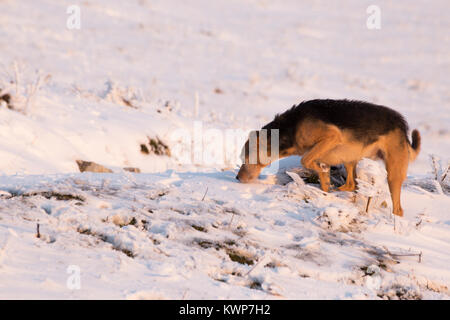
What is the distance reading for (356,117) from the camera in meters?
5.21

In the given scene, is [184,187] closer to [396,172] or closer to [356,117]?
[356,117]

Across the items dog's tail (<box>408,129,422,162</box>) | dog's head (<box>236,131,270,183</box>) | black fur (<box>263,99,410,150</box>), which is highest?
black fur (<box>263,99,410,150</box>)

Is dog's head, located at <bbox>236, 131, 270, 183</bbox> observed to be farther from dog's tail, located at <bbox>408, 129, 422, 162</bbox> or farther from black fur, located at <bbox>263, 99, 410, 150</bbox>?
dog's tail, located at <bbox>408, 129, 422, 162</bbox>

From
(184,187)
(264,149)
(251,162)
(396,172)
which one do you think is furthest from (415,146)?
(184,187)

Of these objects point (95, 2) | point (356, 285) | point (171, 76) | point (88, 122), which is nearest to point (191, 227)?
point (356, 285)

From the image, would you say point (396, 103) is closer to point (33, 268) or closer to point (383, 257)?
point (383, 257)

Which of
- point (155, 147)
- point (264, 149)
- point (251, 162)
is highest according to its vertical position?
point (264, 149)

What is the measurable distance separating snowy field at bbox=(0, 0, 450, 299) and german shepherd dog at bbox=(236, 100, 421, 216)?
0.29 meters

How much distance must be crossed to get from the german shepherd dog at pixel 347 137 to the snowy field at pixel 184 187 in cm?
29

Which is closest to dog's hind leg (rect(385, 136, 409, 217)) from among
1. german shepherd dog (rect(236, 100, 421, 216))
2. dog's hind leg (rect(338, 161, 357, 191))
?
german shepherd dog (rect(236, 100, 421, 216))

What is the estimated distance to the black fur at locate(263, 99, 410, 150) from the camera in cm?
516

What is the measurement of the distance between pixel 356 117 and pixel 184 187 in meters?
1.98

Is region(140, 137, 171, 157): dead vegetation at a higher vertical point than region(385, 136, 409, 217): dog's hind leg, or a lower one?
lower
